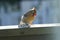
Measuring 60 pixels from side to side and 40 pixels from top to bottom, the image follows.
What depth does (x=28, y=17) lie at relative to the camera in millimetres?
721

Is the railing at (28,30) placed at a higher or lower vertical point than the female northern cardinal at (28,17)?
lower

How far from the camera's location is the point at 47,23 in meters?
0.78

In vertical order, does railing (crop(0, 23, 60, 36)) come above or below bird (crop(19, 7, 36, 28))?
below

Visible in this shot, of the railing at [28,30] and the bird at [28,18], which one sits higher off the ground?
the bird at [28,18]

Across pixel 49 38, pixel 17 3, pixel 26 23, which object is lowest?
pixel 49 38

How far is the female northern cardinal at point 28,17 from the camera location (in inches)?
28.4

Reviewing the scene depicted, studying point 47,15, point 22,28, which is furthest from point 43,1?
point 22,28

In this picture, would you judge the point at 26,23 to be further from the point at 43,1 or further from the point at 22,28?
the point at 43,1

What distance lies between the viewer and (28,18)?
72 cm

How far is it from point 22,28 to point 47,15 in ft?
0.66

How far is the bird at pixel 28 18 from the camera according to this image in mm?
721

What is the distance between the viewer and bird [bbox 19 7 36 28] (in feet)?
2.37

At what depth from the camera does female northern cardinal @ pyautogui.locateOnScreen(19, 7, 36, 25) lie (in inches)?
28.4

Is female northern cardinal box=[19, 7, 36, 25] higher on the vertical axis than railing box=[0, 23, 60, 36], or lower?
higher
